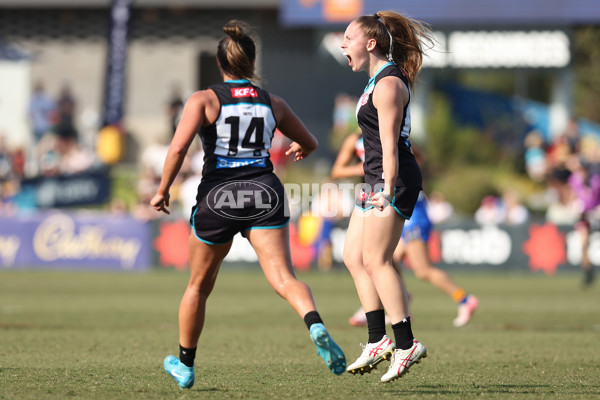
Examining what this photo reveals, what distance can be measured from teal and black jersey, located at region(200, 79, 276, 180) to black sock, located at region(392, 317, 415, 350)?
1222 mm

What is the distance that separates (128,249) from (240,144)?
1532 cm

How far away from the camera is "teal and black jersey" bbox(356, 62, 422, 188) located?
20.0 feet

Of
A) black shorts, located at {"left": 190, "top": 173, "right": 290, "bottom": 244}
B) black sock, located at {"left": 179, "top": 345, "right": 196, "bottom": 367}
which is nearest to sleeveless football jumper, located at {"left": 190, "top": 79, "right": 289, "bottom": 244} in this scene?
black shorts, located at {"left": 190, "top": 173, "right": 290, "bottom": 244}

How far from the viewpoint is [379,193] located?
18.9ft

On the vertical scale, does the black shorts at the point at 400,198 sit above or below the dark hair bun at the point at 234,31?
below

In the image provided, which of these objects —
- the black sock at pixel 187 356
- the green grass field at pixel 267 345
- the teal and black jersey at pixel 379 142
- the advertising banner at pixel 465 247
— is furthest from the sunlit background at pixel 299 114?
the black sock at pixel 187 356

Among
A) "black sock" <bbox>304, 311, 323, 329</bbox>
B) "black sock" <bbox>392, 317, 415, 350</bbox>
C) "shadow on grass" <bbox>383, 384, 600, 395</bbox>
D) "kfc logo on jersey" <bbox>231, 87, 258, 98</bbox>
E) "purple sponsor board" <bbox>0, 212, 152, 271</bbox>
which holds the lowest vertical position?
"purple sponsor board" <bbox>0, 212, 152, 271</bbox>

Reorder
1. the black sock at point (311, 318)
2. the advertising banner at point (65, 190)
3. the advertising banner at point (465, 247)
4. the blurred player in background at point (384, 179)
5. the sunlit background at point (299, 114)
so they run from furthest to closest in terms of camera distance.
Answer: the advertising banner at point (65, 190)
the sunlit background at point (299, 114)
the advertising banner at point (465, 247)
the blurred player in background at point (384, 179)
the black sock at point (311, 318)

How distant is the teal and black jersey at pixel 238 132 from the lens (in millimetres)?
5789

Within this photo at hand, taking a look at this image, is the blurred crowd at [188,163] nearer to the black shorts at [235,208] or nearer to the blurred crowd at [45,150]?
the blurred crowd at [45,150]

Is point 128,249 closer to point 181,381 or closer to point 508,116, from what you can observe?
point 508,116

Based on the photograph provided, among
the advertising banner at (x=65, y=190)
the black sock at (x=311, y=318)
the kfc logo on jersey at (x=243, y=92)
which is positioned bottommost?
the advertising banner at (x=65, y=190)
